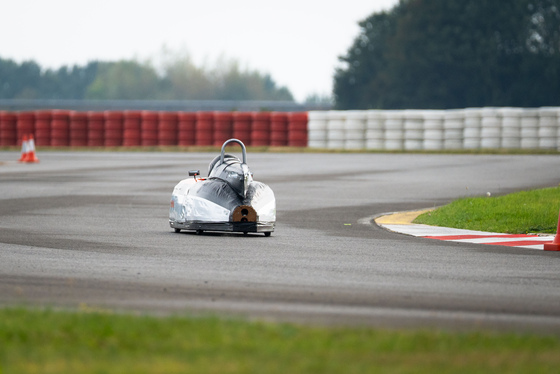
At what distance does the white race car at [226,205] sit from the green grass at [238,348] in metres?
6.05

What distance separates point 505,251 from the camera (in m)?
11.5

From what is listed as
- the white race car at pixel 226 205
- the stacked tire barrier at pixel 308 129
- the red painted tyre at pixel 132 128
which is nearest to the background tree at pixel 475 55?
the stacked tire barrier at pixel 308 129

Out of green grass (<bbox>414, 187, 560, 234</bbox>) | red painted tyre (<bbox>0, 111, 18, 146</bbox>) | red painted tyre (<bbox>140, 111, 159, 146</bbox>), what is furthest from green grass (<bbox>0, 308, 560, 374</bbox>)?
red painted tyre (<bbox>0, 111, 18, 146</bbox>)

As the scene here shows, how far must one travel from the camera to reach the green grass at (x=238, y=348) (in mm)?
5238

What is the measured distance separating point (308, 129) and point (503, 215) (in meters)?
25.6

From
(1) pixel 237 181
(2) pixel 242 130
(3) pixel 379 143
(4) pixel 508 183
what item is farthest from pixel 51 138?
(1) pixel 237 181

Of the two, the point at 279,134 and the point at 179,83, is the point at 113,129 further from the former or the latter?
the point at 179,83

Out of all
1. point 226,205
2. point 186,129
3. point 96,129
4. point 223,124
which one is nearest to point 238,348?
point 226,205

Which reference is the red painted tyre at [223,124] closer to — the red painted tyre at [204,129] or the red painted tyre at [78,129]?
the red painted tyre at [204,129]

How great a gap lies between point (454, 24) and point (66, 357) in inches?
2757

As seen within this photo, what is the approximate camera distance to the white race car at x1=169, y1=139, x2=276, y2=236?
12695 millimetres

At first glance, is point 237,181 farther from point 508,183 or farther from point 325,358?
point 508,183

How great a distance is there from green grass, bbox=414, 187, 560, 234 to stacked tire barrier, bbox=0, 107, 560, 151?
20717mm

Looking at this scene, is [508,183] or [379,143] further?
[379,143]
